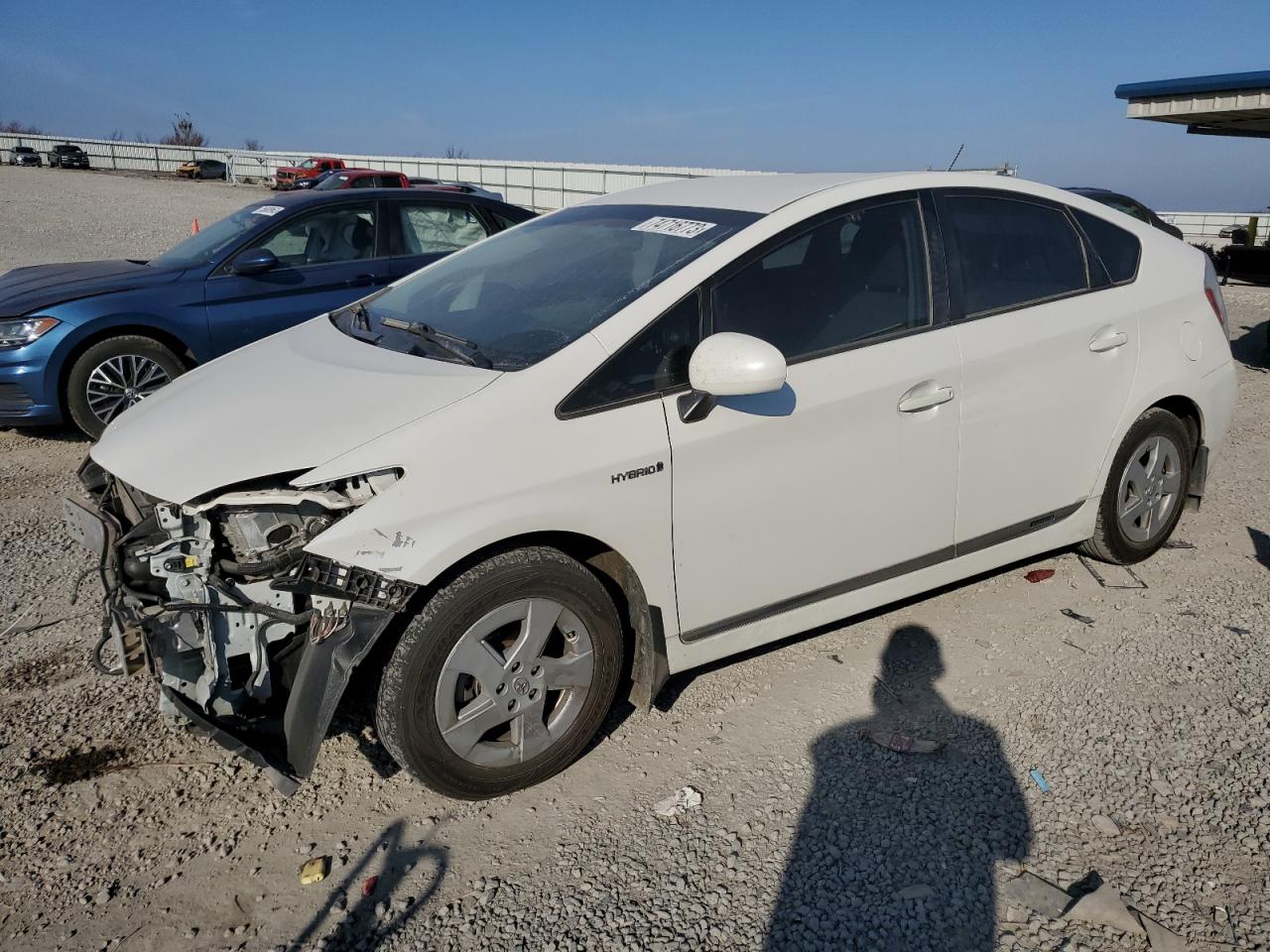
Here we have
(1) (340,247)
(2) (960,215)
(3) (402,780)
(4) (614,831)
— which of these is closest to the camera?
(4) (614,831)

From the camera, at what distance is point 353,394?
10.1ft

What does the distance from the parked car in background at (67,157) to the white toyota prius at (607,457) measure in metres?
48.2

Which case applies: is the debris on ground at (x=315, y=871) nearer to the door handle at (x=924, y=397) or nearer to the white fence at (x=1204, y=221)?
the door handle at (x=924, y=397)

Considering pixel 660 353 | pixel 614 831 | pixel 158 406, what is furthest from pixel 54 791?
pixel 660 353

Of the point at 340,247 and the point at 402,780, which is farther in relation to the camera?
the point at 340,247

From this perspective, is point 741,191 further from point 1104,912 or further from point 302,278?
point 302,278

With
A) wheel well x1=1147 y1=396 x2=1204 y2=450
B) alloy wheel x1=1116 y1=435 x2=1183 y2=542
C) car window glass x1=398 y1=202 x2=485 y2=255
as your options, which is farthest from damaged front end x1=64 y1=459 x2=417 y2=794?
car window glass x1=398 y1=202 x2=485 y2=255

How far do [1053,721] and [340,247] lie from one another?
5994 mm

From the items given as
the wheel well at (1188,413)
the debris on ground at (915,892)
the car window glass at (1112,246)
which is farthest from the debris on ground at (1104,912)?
the car window glass at (1112,246)

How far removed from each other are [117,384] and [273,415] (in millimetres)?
4526

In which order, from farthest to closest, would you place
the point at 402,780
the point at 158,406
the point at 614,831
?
1. the point at 158,406
2. the point at 402,780
3. the point at 614,831

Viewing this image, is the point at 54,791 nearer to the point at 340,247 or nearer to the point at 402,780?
the point at 402,780

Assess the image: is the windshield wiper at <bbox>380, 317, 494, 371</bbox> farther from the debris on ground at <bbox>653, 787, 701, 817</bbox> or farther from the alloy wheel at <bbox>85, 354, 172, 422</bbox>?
the alloy wheel at <bbox>85, 354, 172, 422</bbox>

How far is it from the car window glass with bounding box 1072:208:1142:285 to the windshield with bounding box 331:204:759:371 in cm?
171
